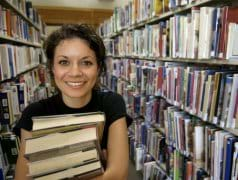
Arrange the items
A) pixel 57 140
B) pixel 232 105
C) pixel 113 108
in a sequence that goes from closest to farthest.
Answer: pixel 57 140, pixel 113 108, pixel 232 105

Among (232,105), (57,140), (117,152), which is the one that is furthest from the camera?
(232,105)

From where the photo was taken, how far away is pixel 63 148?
75 cm

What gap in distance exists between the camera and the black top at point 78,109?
1028 mm

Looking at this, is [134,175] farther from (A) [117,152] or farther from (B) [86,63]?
(B) [86,63]

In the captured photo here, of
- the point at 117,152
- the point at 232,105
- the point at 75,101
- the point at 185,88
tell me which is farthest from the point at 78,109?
the point at 185,88

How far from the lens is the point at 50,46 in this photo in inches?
41.6

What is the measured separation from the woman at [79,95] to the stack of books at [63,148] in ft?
0.56

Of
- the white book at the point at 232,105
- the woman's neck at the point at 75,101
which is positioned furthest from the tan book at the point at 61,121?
the white book at the point at 232,105

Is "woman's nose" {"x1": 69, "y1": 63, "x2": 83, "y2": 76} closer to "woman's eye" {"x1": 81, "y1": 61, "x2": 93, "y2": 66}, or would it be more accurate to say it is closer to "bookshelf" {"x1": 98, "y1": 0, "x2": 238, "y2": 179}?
"woman's eye" {"x1": 81, "y1": 61, "x2": 93, "y2": 66}

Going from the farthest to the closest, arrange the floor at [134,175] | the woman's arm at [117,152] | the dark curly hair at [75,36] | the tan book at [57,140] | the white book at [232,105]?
1. the floor at [134,175]
2. the white book at [232,105]
3. the dark curly hair at [75,36]
4. the woman's arm at [117,152]
5. the tan book at [57,140]

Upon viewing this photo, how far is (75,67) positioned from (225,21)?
0.85 metres

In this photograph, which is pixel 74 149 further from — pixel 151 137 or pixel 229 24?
pixel 151 137

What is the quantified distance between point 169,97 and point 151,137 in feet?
2.00

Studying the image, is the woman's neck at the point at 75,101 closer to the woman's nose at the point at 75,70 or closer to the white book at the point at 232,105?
the woman's nose at the point at 75,70
